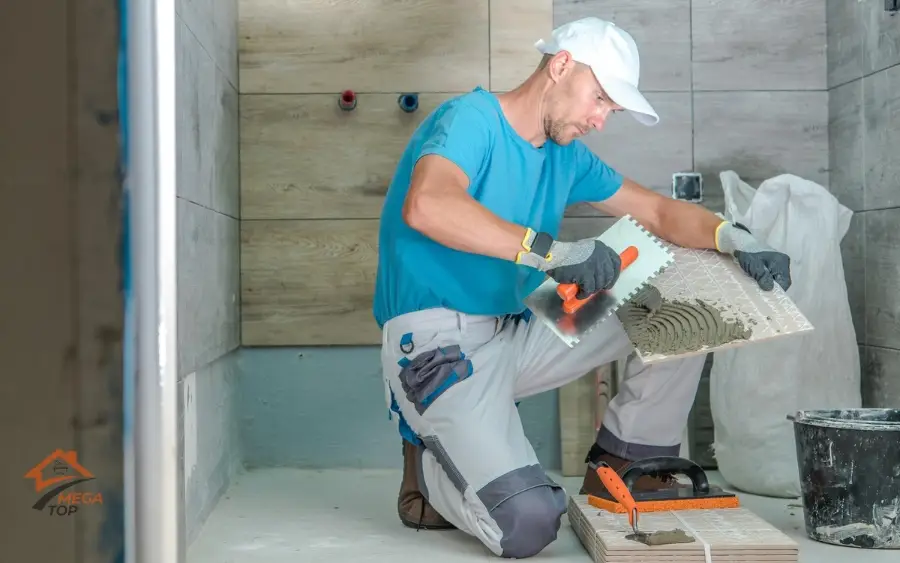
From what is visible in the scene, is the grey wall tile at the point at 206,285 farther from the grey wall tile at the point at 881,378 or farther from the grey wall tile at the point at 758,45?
the grey wall tile at the point at 881,378

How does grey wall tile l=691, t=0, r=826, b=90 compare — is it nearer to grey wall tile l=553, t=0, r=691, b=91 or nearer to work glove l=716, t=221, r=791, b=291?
grey wall tile l=553, t=0, r=691, b=91

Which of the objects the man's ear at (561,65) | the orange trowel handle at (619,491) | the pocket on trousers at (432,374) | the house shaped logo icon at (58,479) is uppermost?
the man's ear at (561,65)

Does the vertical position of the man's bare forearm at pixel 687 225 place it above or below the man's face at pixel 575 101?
below

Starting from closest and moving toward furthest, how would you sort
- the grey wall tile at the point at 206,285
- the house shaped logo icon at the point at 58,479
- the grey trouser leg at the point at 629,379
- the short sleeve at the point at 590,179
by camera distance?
the house shaped logo icon at the point at 58,479
the grey wall tile at the point at 206,285
the grey trouser leg at the point at 629,379
the short sleeve at the point at 590,179

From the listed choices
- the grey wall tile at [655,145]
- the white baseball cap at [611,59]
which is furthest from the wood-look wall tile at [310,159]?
the white baseball cap at [611,59]

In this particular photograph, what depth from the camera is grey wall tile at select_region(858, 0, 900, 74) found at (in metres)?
2.59

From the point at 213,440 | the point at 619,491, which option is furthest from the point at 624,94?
the point at 213,440

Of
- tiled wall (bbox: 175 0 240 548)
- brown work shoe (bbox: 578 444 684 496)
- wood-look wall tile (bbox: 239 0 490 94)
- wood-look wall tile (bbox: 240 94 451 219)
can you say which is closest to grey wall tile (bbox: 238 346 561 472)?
tiled wall (bbox: 175 0 240 548)

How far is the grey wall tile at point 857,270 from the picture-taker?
2.83 metres

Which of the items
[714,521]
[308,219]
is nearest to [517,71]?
[308,219]

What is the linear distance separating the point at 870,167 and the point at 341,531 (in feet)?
6.14

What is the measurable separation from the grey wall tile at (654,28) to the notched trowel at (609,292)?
109 centimetres

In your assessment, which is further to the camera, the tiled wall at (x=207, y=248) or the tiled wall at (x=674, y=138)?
the tiled wall at (x=674, y=138)

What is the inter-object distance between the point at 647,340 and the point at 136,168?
150 centimetres
